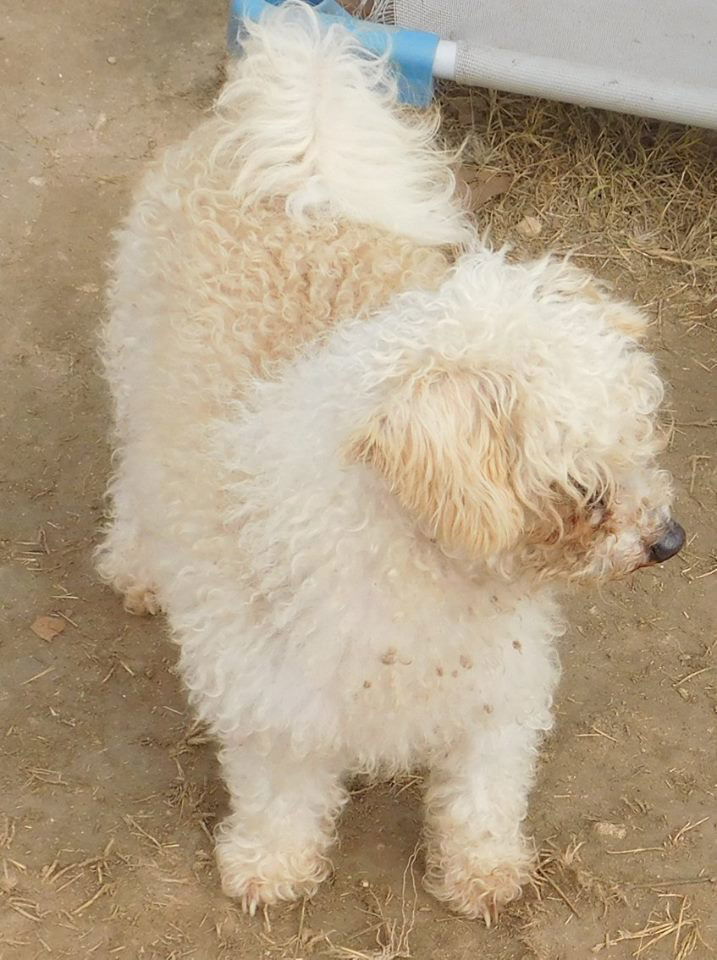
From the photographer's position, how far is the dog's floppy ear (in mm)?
1699

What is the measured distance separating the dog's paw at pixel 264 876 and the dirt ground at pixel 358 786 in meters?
0.05

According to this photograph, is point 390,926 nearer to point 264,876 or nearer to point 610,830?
point 264,876

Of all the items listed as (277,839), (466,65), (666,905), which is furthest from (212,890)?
(466,65)

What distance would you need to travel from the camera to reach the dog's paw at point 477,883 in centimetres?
256

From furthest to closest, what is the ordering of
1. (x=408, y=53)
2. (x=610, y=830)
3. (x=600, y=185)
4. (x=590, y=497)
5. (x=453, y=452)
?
(x=600, y=185), (x=408, y=53), (x=610, y=830), (x=590, y=497), (x=453, y=452)

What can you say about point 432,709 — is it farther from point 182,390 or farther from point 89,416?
point 89,416

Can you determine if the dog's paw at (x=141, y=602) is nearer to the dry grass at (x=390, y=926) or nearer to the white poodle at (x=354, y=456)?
the white poodle at (x=354, y=456)

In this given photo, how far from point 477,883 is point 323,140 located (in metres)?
1.70

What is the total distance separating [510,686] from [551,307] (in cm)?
78

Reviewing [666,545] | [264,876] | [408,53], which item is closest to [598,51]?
[408,53]

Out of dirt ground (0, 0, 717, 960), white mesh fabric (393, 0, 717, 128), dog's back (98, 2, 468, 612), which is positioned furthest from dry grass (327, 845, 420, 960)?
white mesh fabric (393, 0, 717, 128)

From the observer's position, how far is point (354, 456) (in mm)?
1752

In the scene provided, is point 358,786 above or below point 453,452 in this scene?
below

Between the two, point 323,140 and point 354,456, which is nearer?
point 354,456
